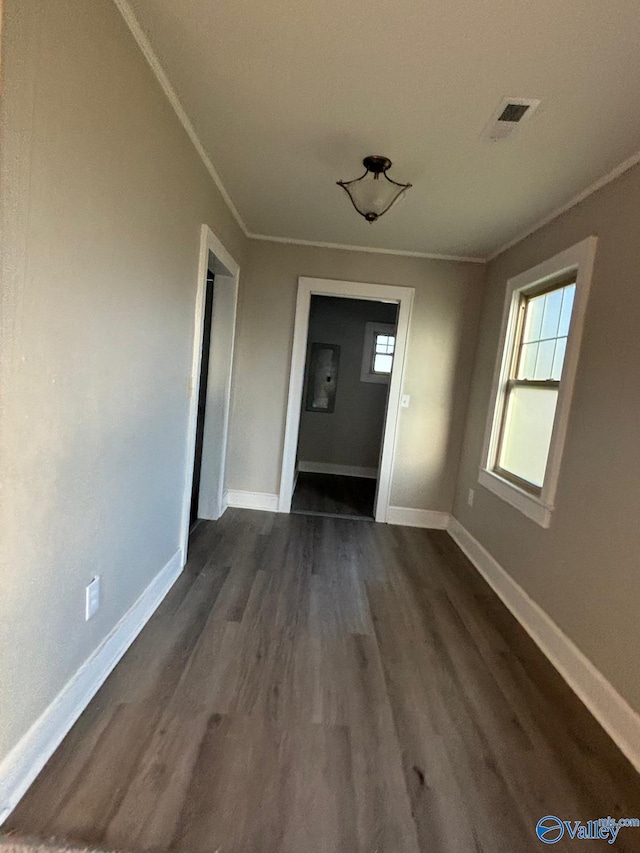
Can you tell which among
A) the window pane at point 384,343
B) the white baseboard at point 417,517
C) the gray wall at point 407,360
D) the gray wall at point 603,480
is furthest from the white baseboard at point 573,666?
the window pane at point 384,343

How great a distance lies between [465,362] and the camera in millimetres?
4055

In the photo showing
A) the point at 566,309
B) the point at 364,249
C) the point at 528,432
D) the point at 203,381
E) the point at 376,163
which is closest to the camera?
the point at 376,163

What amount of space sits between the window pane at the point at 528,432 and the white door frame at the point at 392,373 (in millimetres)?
1010

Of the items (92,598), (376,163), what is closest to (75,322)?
(92,598)

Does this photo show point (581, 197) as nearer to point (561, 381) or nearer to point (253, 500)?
point (561, 381)

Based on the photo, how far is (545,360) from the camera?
2.91 metres

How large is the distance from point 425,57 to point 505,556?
8.72 feet

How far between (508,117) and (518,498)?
2022 mm

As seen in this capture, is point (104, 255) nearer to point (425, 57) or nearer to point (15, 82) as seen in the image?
point (15, 82)

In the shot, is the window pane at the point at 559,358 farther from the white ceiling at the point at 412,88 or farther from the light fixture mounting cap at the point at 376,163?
the light fixture mounting cap at the point at 376,163

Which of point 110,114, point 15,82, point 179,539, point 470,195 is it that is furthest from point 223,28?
point 179,539

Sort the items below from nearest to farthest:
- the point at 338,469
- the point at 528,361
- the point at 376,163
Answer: the point at 376,163
the point at 528,361
the point at 338,469

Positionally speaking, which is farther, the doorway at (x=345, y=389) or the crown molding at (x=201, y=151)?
the doorway at (x=345, y=389)

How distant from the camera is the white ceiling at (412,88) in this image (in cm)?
143
